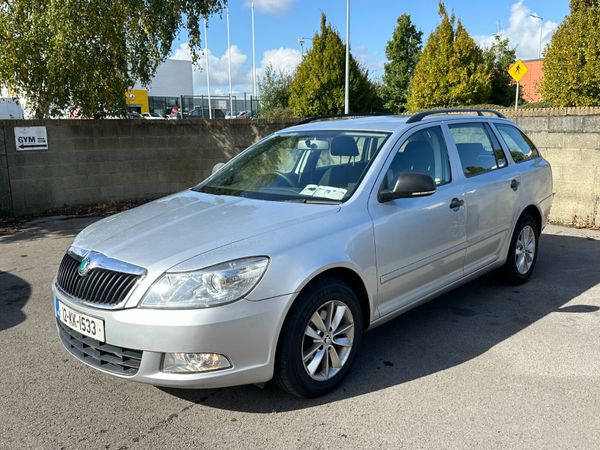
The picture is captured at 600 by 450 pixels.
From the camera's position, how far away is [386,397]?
11.0ft

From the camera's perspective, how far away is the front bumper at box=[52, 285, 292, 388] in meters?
2.82

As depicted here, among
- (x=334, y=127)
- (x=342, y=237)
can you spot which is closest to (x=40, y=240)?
(x=334, y=127)

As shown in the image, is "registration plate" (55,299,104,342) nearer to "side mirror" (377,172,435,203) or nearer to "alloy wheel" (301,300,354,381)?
"alloy wheel" (301,300,354,381)

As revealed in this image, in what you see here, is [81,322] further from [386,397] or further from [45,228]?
[45,228]

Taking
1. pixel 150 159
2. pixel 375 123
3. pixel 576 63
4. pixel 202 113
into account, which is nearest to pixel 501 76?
pixel 576 63

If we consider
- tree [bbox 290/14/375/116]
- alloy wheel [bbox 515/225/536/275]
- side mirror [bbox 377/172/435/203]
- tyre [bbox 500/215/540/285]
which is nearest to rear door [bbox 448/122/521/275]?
tyre [bbox 500/215/540/285]

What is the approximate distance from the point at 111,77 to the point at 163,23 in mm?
1369

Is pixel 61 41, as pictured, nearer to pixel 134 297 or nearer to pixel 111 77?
pixel 111 77

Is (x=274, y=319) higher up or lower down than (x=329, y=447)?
higher up

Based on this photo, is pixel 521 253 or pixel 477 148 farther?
pixel 521 253

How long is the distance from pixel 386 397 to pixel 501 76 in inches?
1127

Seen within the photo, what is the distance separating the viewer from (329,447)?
113 inches

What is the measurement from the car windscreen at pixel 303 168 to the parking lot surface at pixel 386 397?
1.25 m

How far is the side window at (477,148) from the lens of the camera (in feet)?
15.3
